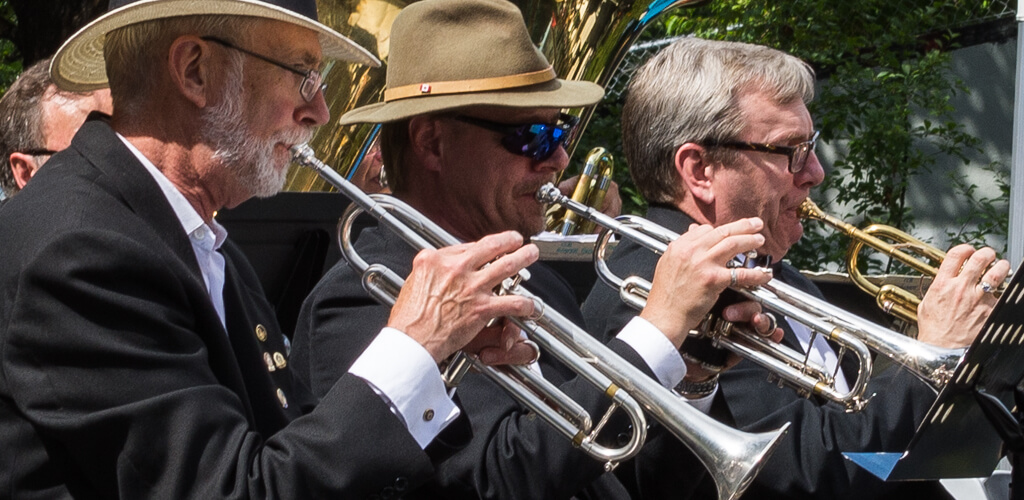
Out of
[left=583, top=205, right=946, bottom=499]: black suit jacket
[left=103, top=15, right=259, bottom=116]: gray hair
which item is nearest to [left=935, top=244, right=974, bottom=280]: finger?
[left=583, top=205, right=946, bottom=499]: black suit jacket

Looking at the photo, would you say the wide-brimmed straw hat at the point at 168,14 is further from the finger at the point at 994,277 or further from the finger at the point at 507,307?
the finger at the point at 994,277

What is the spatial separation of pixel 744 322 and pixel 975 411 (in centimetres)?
65

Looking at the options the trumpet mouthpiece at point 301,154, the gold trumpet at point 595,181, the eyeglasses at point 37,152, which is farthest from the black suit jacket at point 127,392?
the gold trumpet at point 595,181

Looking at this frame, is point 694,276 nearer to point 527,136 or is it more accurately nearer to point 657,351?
point 657,351

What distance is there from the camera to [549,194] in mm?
3076

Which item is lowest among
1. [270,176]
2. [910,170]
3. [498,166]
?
[910,170]

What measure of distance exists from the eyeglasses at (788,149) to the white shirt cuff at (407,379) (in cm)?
157

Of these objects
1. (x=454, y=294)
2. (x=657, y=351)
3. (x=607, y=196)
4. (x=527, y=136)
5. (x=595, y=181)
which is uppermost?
(x=454, y=294)

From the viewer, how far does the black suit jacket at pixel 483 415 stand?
8.38 feet

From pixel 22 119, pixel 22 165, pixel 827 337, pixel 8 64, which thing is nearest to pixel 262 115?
pixel 827 337

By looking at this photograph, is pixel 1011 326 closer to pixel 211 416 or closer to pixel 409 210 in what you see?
pixel 409 210

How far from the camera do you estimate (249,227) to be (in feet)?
12.2

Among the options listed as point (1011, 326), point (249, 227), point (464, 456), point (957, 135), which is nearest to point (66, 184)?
point (464, 456)

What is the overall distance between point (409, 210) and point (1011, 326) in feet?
3.98
